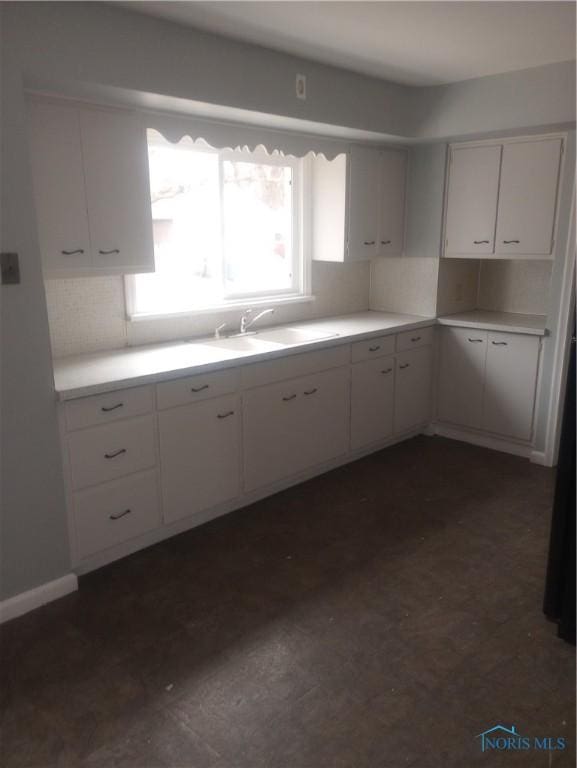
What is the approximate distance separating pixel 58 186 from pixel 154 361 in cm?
93

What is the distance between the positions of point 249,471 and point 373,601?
1.08 m

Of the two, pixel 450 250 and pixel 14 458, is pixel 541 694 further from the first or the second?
pixel 450 250

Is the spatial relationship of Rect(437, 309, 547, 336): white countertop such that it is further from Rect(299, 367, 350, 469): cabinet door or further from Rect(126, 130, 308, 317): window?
Rect(126, 130, 308, 317): window

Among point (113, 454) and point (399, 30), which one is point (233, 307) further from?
point (399, 30)

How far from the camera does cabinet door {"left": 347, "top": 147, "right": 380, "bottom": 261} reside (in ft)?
13.3

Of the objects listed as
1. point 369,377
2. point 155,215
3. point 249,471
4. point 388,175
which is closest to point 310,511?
point 249,471

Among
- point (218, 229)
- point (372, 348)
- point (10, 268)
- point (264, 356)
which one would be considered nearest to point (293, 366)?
point (264, 356)

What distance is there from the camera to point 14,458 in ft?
7.79

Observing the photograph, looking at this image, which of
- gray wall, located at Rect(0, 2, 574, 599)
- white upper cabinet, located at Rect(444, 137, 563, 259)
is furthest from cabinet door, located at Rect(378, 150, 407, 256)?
gray wall, located at Rect(0, 2, 574, 599)

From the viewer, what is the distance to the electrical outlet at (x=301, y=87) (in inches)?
124

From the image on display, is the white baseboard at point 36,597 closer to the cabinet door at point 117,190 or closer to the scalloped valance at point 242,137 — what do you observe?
the cabinet door at point 117,190

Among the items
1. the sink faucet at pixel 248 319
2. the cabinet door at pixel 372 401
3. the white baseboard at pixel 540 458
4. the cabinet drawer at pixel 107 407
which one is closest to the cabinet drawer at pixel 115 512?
the cabinet drawer at pixel 107 407

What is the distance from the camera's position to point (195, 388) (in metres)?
2.98

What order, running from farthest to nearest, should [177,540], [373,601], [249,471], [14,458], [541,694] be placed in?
[249,471], [177,540], [373,601], [14,458], [541,694]
